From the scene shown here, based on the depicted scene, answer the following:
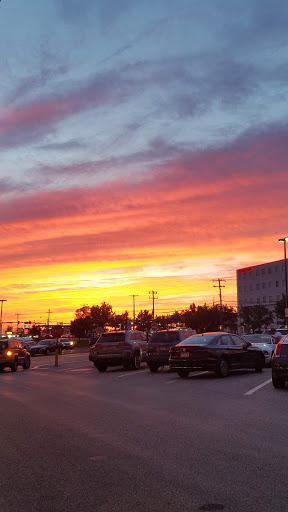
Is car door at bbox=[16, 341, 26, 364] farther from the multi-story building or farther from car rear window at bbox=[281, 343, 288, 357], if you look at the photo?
the multi-story building

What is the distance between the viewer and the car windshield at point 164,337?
86.0ft

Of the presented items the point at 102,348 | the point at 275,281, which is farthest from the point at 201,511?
the point at 275,281

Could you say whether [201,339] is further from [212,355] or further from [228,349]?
[212,355]

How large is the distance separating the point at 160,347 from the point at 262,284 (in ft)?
433

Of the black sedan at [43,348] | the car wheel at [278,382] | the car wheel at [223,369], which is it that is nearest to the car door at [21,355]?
the car wheel at [223,369]

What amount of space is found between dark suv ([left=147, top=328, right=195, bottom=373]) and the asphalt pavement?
981 centimetres

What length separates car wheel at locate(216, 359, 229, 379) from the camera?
68.6ft

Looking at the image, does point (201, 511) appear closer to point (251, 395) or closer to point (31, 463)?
point (31, 463)

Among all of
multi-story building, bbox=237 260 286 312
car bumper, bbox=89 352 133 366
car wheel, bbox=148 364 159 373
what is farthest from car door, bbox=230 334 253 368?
multi-story building, bbox=237 260 286 312

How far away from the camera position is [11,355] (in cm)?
3030

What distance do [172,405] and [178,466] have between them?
20.6ft

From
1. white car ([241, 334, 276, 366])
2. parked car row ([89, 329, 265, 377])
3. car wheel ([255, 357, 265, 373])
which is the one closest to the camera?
parked car row ([89, 329, 265, 377])

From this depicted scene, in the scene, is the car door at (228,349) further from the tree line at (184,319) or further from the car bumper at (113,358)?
the tree line at (184,319)

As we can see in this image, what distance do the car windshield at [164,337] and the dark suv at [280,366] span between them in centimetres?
944
